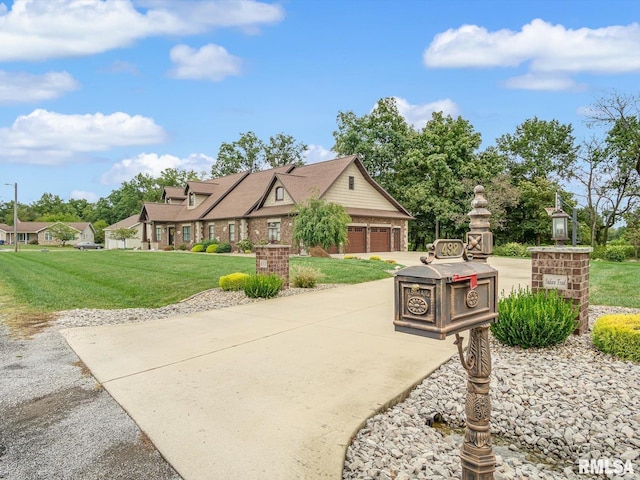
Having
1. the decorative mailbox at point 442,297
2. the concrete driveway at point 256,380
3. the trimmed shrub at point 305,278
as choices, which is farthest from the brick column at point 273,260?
the decorative mailbox at point 442,297

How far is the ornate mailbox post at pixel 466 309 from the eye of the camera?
1.99m

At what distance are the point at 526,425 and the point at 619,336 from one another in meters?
2.26

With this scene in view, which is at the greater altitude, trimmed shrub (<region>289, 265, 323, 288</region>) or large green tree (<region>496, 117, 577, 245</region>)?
large green tree (<region>496, 117, 577, 245</region>)

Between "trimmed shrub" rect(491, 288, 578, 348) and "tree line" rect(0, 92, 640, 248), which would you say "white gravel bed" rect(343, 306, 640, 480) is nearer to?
"trimmed shrub" rect(491, 288, 578, 348)

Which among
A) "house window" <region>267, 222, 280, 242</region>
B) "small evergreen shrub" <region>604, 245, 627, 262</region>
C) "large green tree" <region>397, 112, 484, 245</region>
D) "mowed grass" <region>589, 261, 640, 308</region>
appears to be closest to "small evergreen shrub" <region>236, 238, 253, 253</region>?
"house window" <region>267, 222, 280, 242</region>

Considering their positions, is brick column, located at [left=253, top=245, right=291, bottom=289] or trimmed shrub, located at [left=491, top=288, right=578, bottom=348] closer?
trimmed shrub, located at [left=491, top=288, right=578, bottom=348]

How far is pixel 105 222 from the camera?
67.8 m

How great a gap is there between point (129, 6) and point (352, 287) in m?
9.38

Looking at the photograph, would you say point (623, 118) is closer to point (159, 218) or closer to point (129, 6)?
point (129, 6)

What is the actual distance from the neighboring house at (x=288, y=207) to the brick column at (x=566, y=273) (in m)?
18.4

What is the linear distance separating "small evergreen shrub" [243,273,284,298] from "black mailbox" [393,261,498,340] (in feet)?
24.5

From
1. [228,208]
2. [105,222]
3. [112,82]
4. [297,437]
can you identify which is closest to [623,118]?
[228,208]

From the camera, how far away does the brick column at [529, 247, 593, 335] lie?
17.6 ft

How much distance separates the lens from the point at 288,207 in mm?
26484
